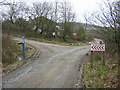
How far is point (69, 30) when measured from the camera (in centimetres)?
4247

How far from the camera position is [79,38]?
1829 inches

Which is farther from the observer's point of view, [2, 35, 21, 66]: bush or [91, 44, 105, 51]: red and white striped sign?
[2, 35, 21, 66]: bush

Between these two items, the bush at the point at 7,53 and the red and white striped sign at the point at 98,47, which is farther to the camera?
the bush at the point at 7,53

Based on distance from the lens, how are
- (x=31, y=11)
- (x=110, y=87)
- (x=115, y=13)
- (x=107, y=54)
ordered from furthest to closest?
(x=31, y=11)
(x=107, y=54)
(x=115, y=13)
(x=110, y=87)

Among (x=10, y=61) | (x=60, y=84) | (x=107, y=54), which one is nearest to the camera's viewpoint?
(x=60, y=84)

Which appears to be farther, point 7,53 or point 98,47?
point 7,53

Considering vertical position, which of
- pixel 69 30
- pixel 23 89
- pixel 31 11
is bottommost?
pixel 23 89

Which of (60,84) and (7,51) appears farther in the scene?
(7,51)

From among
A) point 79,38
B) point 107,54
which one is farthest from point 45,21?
point 107,54

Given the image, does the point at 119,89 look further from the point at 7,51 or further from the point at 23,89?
the point at 7,51

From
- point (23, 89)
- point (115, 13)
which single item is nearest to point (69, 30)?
point (115, 13)

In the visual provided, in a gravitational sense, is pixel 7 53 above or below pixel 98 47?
below

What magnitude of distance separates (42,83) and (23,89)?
119 centimetres

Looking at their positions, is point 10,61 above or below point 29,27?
below
